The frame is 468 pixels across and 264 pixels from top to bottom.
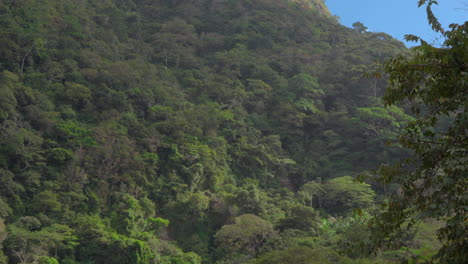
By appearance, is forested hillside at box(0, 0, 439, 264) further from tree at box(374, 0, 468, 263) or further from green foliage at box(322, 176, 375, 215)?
tree at box(374, 0, 468, 263)

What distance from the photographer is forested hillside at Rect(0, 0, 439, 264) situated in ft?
62.8

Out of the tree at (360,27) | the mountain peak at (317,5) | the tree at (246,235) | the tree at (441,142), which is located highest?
the mountain peak at (317,5)

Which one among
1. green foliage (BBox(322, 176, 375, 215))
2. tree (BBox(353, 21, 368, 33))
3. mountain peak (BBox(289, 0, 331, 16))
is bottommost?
green foliage (BBox(322, 176, 375, 215))

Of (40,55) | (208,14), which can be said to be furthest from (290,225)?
(208,14)

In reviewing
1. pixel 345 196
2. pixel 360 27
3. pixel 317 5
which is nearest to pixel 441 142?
pixel 345 196

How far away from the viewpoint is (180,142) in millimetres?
26312

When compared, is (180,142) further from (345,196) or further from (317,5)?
(317,5)

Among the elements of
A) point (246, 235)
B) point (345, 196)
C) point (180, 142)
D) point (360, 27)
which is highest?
point (360, 27)

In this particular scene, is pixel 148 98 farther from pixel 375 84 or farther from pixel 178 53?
pixel 375 84

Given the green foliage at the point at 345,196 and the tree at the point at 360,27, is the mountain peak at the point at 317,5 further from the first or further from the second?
the green foliage at the point at 345,196

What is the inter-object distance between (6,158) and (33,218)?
13.1ft

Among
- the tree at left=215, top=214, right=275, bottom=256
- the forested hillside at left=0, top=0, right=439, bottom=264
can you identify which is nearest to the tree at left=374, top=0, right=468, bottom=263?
the forested hillside at left=0, top=0, right=439, bottom=264

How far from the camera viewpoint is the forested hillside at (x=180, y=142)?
62.8 feet

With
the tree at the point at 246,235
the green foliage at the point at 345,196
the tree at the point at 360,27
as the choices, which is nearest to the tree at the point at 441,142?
the tree at the point at 246,235
